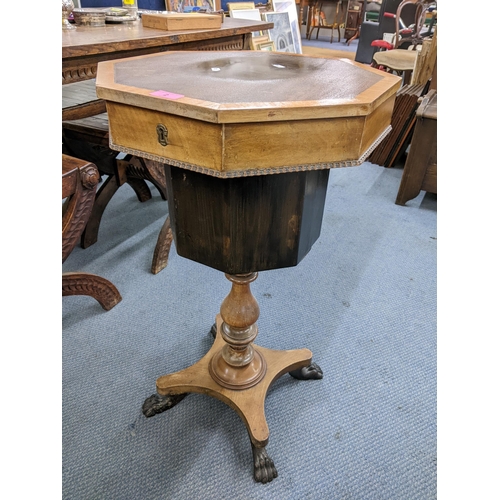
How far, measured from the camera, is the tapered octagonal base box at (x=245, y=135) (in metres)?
0.53

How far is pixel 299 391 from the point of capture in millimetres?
1151

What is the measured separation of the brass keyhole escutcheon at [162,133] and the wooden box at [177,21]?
1118 millimetres

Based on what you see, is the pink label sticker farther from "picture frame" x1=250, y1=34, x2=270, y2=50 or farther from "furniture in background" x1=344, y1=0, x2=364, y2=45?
"furniture in background" x1=344, y1=0, x2=364, y2=45

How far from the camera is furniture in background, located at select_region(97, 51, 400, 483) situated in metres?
0.53

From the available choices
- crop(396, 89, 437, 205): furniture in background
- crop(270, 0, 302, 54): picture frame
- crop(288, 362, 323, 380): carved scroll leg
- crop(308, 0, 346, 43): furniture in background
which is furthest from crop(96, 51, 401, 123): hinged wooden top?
crop(308, 0, 346, 43): furniture in background

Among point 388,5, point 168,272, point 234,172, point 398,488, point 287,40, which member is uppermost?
point 388,5

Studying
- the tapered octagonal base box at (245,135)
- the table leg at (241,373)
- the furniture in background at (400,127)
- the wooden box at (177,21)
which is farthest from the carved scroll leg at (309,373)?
the furniture in background at (400,127)

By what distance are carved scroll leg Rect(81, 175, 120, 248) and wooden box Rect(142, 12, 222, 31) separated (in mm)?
633

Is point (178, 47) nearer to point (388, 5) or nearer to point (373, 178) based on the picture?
point (373, 178)

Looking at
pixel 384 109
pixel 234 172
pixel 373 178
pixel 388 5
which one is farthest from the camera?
pixel 388 5

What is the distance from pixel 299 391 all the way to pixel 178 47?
1.28 m

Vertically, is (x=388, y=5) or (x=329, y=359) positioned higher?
(x=388, y=5)

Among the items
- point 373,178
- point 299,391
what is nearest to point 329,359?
point 299,391

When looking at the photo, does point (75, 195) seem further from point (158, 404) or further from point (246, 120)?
point (246, 120)
